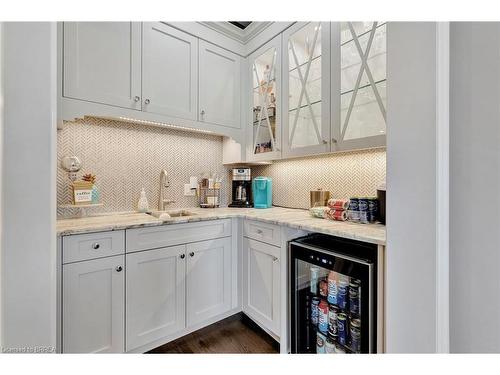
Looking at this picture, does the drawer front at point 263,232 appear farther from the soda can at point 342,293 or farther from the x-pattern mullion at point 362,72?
the x-pattern mullion at point 362,72

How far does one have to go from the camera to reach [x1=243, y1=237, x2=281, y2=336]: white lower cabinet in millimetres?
1523

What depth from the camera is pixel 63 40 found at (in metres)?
1.38

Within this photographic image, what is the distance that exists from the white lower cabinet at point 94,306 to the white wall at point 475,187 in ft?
4.84

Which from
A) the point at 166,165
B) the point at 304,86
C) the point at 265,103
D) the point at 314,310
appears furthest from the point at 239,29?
the point at 314,310

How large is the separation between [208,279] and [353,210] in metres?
1.08

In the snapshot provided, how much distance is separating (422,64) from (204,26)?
1839 mm

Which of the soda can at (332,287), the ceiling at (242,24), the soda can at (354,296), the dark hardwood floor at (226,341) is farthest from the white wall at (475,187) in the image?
the ceiling at (242,24)

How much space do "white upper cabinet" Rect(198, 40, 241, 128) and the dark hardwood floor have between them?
5.36 ft

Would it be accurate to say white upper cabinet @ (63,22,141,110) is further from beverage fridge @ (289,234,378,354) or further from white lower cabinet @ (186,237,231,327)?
beverage fridge @ (289,234,378,354)

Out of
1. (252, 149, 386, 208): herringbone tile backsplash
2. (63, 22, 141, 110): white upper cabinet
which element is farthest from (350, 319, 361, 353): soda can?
(63, 22, 141, 110): white upper cabinet

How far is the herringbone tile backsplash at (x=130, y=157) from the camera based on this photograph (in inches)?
65.4

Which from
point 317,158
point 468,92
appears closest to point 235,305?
point 317,158

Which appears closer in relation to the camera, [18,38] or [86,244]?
→ [18,38]
